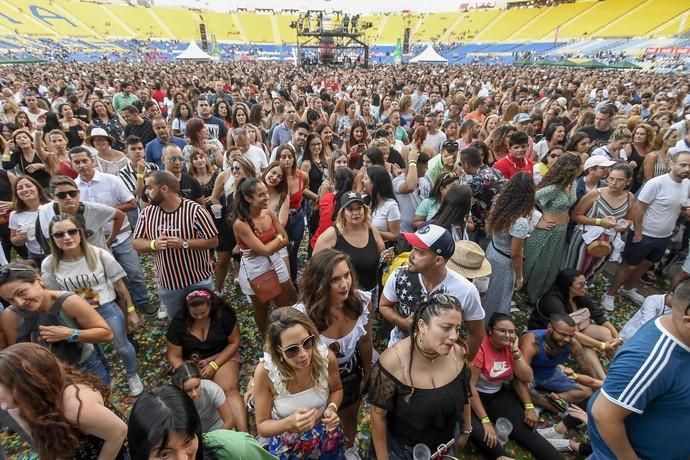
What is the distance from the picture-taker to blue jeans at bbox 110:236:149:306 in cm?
402

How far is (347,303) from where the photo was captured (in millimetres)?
2486

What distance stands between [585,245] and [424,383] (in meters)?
3.24

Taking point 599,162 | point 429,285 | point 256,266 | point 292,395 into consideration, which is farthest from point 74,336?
point 599,162

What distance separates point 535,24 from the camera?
52781 millimetres

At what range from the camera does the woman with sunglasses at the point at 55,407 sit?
1.63 meters

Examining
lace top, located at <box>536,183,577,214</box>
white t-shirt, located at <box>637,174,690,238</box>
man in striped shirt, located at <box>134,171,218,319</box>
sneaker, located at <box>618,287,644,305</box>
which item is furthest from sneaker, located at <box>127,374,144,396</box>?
sneaker, located at <box>618,287,644,305</box>

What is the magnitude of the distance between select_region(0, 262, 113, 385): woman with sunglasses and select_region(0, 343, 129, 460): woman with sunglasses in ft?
2.19

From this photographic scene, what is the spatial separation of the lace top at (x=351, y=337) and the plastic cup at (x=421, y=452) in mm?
699

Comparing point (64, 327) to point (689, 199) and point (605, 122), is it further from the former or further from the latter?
point (605, 122)

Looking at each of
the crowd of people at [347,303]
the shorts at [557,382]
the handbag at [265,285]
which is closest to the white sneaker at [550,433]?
the crowd of people at [347,303]

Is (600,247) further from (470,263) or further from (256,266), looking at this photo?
(256,266)

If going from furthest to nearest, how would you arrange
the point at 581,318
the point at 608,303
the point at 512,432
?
1. the point at 608,303
2. the point at 581,318
3. the point at 512,432

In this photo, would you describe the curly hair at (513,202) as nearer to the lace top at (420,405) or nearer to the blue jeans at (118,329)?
the lace top at (420,405)

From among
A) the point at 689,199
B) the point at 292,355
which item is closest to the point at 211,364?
the point at 292,355
